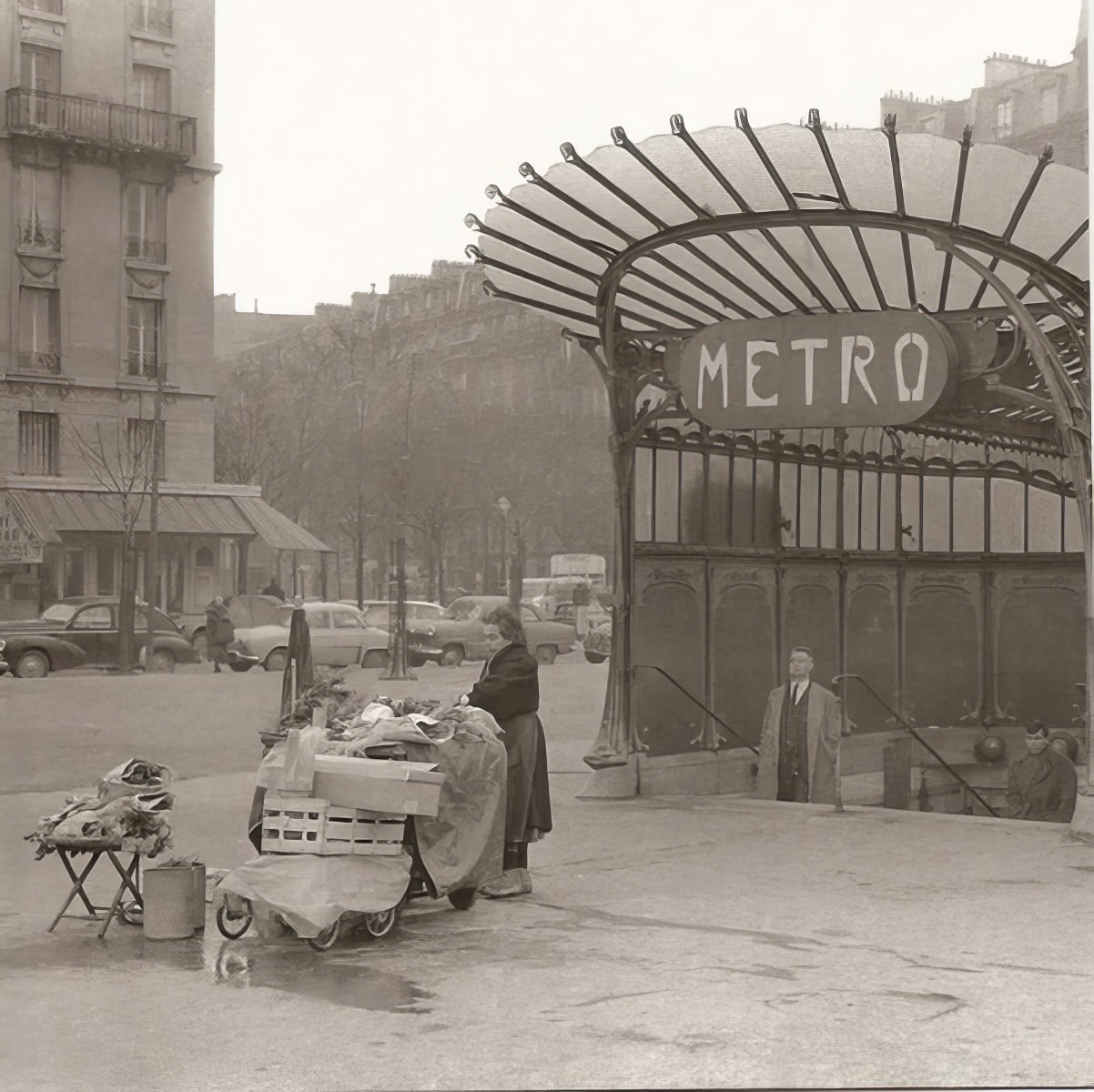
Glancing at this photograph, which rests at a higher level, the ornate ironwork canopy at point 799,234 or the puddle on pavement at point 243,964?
the ornate ironwork canopy at point 799,234

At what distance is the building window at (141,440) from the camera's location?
7.70 metres

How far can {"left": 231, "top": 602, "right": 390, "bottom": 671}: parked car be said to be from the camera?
815 centimetres

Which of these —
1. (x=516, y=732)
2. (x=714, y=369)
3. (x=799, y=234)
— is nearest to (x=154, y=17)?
(x=516, y=732)

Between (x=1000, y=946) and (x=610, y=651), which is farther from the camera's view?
(x=610, y=651)

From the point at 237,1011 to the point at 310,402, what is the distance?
11.4ft

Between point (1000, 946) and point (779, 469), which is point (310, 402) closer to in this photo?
point (1000, 946)

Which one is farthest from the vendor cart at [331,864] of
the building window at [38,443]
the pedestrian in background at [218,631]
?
the building window at [38,443]

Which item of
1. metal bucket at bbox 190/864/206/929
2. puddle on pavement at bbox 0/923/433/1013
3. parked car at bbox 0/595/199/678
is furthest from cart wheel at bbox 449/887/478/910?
parked car at bbox 0/595/199/678

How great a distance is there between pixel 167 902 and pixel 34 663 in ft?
4.38

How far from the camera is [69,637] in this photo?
7.73m

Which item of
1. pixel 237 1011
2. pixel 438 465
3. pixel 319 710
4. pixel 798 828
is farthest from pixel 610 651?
pixel 237 1011

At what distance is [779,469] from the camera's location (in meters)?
13.2

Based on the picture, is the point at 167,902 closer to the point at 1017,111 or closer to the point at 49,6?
the point at 49,6

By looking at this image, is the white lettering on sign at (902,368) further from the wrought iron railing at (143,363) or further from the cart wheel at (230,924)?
the cart wheel at (230,924)
